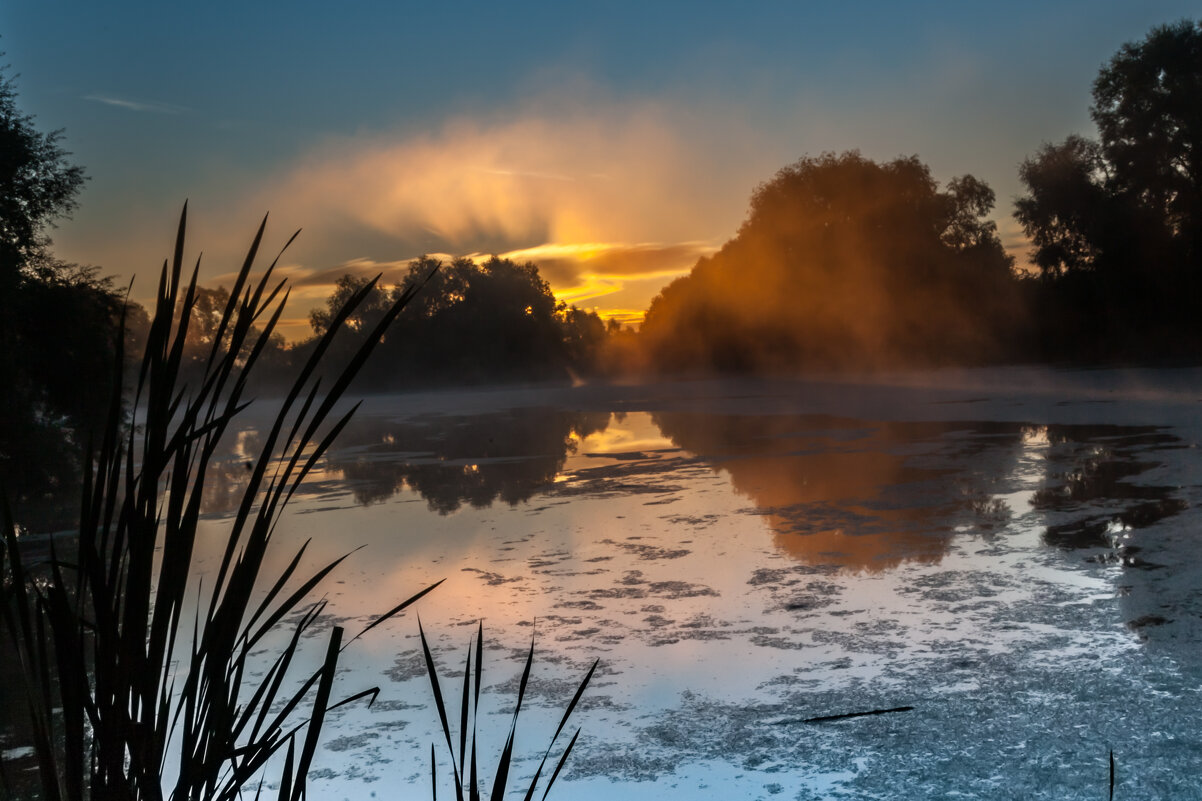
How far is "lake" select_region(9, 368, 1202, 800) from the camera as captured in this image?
3494mm

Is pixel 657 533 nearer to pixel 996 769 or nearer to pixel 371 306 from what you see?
pixel 996 769

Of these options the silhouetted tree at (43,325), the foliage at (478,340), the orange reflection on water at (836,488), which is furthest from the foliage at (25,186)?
the foliage at (478,340)

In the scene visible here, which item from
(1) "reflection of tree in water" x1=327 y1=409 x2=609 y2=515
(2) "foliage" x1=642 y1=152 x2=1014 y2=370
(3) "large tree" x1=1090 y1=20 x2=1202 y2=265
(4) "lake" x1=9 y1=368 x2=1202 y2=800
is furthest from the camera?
(2) "foliage" x1=642 y1=152 x2=1014 y2=370

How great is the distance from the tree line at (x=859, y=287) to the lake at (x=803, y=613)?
10.5ft

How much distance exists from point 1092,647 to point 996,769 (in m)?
1.41

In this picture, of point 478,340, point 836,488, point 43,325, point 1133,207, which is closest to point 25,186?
point 43,325

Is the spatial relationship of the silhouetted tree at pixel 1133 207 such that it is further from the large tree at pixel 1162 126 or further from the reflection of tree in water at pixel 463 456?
the reflection of tree in water at pixel 463 456

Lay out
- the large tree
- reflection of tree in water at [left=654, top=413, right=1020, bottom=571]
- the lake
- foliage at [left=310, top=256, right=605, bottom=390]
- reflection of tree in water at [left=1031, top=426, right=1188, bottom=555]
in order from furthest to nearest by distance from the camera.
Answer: foliage at [left=310, top=256, right=605, bottom=390] < the large tree < reflection of tree in water at [left=654, top=413, right=1020, bottom=571] < reflection of tree in water at [left=1031, top=426, right=1188, bottom=555] < the lake

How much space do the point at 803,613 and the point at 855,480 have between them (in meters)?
4.77

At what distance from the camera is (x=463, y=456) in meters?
15.1

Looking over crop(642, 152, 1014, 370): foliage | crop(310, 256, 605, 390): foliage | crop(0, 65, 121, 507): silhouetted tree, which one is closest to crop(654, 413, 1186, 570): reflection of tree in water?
crop(0, 65, 121, 507): silhouetted tree

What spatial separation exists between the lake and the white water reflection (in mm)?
20

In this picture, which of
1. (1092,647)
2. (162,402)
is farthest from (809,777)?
(162,402)

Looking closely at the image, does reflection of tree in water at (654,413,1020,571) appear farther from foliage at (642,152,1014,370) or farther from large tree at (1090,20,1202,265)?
foliage at (642,152,1014,370)
